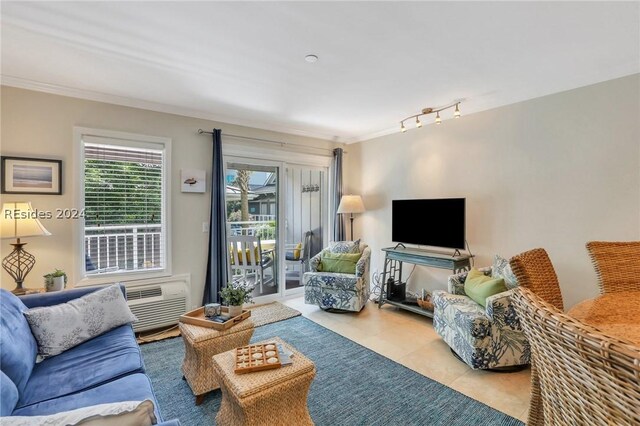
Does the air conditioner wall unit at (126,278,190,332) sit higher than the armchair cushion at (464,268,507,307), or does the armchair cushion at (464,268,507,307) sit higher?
the armchair cushion at (464,268,507,307)

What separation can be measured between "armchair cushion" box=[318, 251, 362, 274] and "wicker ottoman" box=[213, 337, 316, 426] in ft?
7.66

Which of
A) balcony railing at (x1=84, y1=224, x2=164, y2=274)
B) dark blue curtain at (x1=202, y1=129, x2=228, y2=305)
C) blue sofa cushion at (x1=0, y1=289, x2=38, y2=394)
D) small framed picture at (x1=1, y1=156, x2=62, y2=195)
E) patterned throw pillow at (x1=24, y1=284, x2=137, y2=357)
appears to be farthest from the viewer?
dark blue curtain at (x1=202, y1=129, x2=228, y2=305)

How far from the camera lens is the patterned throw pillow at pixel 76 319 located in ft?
6.11

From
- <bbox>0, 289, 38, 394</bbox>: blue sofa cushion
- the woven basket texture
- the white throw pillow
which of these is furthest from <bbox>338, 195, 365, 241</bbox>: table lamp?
the white throw pillow

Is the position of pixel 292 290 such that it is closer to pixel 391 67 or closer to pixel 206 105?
pixel 206 105

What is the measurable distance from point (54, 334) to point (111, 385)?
70 centimetres

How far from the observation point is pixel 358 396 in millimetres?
2189

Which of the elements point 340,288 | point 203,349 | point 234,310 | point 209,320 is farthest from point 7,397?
point 340,288

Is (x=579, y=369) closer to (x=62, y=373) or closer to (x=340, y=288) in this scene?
(x=62, y=373)

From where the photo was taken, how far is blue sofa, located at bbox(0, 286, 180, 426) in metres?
1.38

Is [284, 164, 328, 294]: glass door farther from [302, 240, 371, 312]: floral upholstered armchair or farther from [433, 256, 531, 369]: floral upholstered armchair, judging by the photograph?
[433, 256, 531, 369]: floral upholstered armchair

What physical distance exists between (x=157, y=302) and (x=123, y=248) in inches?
29.0

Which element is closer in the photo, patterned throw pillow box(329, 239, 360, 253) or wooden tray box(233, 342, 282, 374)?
wooden tray box(233, 342, 282, 374)

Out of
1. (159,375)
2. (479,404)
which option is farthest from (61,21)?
(479,404)
